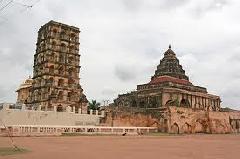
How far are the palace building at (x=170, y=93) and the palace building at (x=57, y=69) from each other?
12.2 meters

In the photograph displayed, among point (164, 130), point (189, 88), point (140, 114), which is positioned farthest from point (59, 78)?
point (189, 88)

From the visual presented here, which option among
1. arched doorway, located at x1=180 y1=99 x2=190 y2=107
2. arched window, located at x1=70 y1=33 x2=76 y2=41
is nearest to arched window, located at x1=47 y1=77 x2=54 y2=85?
arched window, located at x1=70 y1=33 x2=76 y2=41

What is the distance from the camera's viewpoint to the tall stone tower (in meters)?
46.3

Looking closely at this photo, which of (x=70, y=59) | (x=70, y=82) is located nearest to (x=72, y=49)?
(x=70, y=59)

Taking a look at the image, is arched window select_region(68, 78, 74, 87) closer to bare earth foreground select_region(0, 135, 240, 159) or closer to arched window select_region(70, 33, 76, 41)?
arched window select_region(70, 33, 76, 41)

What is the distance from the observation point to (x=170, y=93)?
5356 centimetres

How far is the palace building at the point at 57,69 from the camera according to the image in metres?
46.2

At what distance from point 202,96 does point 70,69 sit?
25715mm

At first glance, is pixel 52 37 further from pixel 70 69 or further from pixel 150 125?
pixel 150 125

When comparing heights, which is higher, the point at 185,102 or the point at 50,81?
the point at 50,81

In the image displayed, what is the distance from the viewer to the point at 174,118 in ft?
155

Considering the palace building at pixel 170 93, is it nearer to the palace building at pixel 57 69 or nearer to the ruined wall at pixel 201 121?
the ruined wall at pixel 201 121

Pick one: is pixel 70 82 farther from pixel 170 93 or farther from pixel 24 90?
pixel 170 93

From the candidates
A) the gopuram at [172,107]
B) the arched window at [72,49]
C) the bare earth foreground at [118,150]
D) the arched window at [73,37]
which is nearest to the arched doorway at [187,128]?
the gopuram at [172,107]
